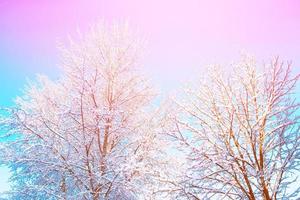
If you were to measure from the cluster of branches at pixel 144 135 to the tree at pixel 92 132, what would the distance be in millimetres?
24

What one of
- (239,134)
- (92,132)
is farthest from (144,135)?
(239,134)

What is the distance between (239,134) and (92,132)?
2911mm

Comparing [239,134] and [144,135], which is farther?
[144,135]

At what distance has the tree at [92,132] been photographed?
564 centimetres

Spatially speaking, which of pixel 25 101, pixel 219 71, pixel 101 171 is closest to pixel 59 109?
pixel 101 171

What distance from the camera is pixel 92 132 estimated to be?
6352 mm

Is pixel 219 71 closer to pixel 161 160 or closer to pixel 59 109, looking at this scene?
pixel 161 160

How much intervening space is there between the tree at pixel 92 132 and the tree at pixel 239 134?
770mm

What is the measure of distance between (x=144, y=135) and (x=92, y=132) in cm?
109

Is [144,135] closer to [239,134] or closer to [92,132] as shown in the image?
[92,132]

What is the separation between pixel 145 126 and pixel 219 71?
227 centimetres

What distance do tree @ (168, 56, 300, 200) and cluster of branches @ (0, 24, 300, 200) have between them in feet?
0.06

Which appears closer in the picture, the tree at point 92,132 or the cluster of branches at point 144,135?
the cluster of branches at point 144,135

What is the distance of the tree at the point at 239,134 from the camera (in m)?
4.58
